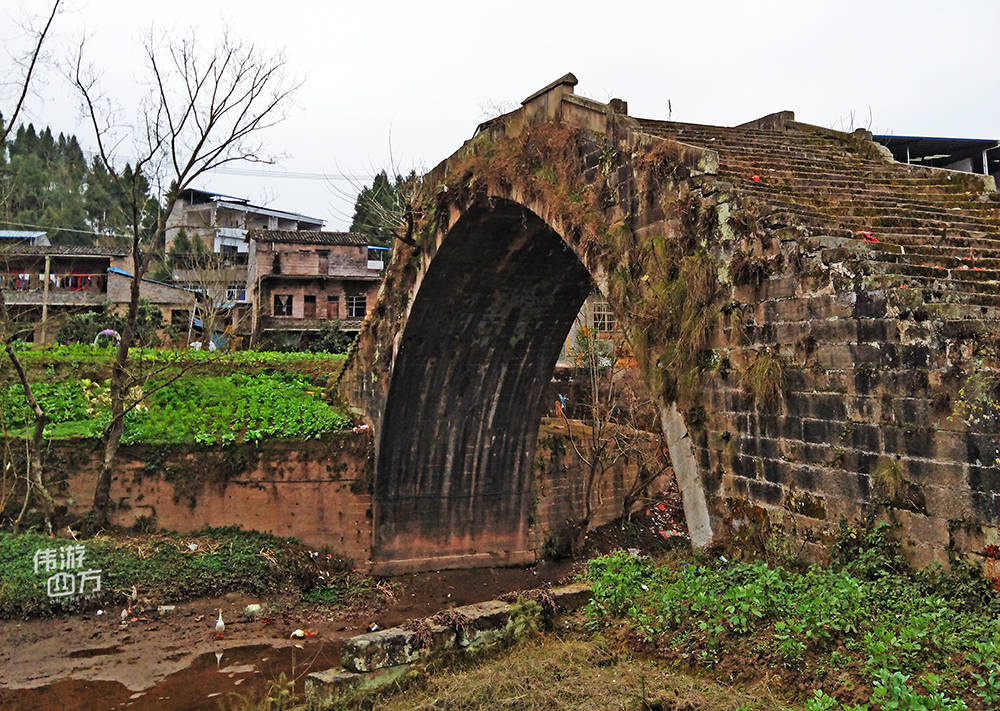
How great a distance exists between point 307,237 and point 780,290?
99.7 ft

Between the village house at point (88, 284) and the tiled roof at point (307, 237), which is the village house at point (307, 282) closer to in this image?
the tiled roof at point (307, 237)

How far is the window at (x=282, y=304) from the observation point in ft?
109

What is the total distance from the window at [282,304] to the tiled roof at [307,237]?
2474 mm

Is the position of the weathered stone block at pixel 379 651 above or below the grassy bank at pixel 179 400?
below

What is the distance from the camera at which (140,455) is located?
44.3 feet

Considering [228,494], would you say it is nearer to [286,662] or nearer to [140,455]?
[140,455]

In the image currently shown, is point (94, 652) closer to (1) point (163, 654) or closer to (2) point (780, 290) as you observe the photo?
(1) point (163, 654)

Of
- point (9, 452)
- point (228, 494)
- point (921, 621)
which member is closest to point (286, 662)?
point (228, 494)

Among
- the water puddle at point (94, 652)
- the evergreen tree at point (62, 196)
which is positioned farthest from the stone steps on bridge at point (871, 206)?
the evergreen tree at point (62, 196)

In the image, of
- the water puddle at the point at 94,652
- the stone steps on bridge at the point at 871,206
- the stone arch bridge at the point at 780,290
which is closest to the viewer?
the stone arch bridge at the point at 780,290

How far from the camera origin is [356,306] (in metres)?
34.1

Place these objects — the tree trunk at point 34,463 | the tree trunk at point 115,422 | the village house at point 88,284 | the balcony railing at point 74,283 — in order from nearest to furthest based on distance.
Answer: the tree trunk at point 34,463, the tree trunk at point 115,422, the village house at point 88,284, the balcony railing at point 74,283

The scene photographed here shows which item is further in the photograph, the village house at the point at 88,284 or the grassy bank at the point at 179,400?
the village house at the point at 88,284

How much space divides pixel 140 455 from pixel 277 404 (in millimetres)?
3015
